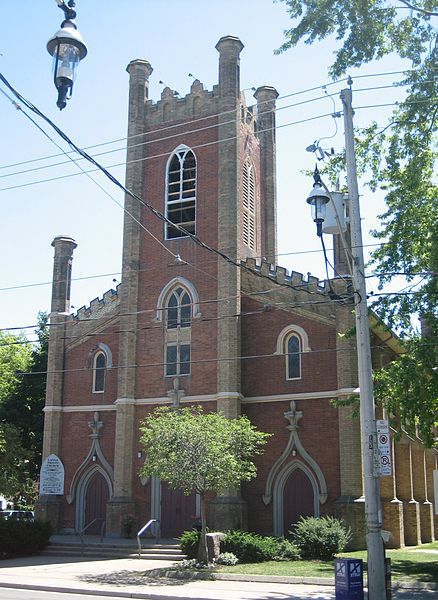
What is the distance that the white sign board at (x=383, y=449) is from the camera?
13789mm

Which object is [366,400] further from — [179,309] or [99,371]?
[99,371]

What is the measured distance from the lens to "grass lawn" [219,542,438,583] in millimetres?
Result: 19005

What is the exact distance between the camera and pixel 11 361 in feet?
156

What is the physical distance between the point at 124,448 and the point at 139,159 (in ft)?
42.4

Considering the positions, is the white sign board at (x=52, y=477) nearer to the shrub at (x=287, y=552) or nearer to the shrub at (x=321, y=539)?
the shrub at (x=287, y=552)

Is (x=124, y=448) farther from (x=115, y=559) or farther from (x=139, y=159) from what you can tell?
(x=139, y=159)

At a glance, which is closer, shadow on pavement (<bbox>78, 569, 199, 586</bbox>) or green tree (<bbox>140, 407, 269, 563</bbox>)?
shadow on pavement (<bbox>78, 569, 199, 586</bbox>)

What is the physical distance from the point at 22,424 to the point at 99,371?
8864mm

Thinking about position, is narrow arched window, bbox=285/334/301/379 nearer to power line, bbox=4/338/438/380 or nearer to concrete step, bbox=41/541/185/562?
power line, bbox=4/338/438/380

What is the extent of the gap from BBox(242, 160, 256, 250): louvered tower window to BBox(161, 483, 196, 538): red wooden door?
11180 mm

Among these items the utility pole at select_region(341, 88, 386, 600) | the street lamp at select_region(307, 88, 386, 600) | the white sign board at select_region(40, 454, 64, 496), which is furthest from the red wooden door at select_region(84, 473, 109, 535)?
the street lamp at select_region(307, 88, 386, 600)

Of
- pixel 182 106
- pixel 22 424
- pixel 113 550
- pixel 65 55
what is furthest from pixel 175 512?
pixel 65 55

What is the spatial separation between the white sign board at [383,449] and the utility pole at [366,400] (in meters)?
0.11

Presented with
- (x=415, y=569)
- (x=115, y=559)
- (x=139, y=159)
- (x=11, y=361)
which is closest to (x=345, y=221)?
(x=415, y=569)
